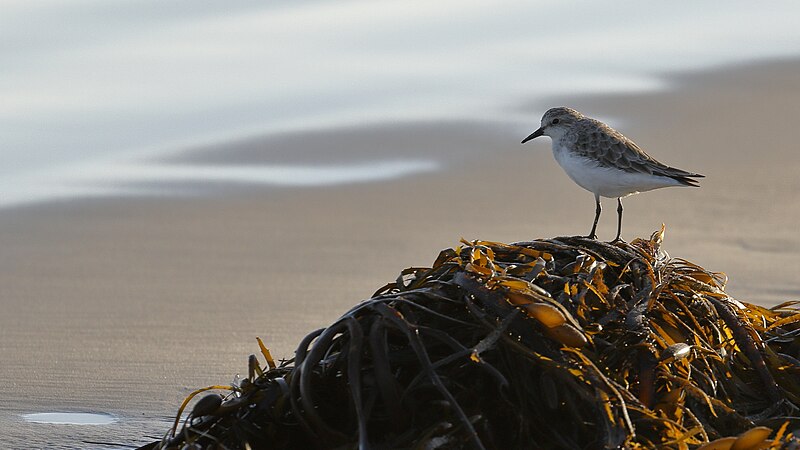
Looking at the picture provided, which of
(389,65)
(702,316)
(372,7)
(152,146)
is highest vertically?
(372,7)

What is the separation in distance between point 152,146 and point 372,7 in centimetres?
383

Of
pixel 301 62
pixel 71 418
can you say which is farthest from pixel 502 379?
pixel 301 62

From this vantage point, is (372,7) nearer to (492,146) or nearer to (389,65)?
(389,65)

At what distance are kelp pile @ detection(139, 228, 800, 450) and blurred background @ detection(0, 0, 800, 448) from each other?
813 mm

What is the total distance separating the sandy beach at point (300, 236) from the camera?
4.12 metres

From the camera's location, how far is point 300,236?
6.11 m

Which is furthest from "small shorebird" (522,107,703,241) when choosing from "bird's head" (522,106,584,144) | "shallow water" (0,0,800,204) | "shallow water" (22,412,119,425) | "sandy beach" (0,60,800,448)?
"shallow water" (0,0,800,204)

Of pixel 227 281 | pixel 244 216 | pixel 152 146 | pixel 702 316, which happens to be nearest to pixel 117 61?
pixel 152 146

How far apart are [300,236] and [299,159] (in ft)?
5.37

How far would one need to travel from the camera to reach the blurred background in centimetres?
466

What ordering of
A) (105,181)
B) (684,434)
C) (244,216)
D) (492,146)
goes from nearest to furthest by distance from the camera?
(684,434) → (244,216) → (105,181) → (492,146)

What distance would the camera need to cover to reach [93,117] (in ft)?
27.6

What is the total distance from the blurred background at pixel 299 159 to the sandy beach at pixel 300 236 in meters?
0.02

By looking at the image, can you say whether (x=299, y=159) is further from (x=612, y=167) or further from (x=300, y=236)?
(x=612, y=167)
